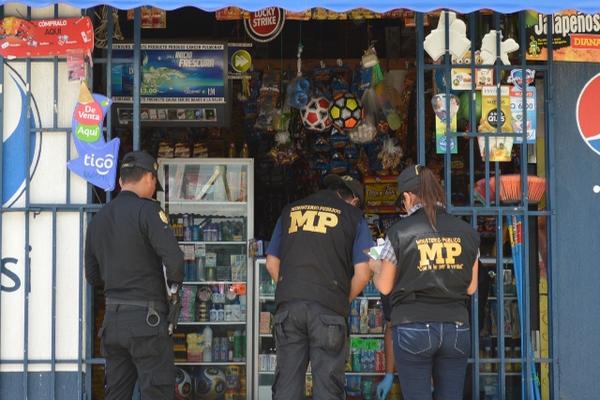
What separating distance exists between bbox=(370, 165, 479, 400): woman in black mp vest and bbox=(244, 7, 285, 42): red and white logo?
2.67 m

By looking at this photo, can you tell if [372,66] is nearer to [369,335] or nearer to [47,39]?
[369,335]

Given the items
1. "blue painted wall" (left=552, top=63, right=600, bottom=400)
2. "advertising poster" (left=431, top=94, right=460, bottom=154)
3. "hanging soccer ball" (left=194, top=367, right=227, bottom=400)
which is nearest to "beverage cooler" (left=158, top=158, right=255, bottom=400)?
"hanging soccer ball" (left=194, top=367, right=227, bottom=400)

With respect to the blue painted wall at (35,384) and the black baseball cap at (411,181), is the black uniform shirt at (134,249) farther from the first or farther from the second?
the black baseball cap at (411,181)

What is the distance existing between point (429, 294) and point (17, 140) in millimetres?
3078

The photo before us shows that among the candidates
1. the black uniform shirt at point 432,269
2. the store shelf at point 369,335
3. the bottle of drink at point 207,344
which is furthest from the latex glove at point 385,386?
the black uniform shirt at point 432,269

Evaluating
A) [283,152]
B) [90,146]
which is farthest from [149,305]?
[283,152]

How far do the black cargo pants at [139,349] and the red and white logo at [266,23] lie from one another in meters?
2.82

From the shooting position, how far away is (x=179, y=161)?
27.7 feet

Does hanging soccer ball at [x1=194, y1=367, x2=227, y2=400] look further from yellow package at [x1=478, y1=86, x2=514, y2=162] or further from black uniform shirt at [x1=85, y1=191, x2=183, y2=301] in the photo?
yellow package at [x1=478, y1=86, x2=514, y2=162]

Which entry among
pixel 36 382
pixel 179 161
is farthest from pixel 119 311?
pixel 179 161

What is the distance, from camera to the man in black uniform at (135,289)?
19.2 ft

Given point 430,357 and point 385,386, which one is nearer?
point 430,357

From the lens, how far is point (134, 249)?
593 cm

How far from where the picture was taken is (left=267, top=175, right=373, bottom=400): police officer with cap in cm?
605
